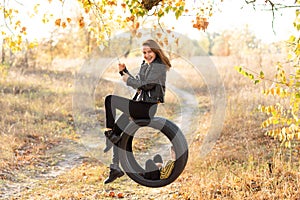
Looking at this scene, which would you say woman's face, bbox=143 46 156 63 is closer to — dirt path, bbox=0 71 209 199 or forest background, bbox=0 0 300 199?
forest background, bbox=0 0 300 199

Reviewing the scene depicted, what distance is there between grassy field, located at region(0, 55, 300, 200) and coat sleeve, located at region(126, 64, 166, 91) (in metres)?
2.42

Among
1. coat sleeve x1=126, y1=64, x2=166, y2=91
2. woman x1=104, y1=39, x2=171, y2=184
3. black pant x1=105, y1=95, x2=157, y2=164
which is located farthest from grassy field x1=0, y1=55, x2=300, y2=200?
coat sleeve x1=126, y1=64, x2=166, y2=91

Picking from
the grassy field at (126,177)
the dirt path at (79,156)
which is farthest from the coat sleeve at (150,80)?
the dirt path at (79,156)

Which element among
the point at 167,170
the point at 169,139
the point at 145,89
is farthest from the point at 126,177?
the point at 145,89

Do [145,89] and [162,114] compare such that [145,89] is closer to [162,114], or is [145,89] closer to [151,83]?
[151,83]

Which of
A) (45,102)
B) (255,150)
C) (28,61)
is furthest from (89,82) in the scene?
(255,150)

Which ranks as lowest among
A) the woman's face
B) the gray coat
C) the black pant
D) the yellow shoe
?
the yellow shoe

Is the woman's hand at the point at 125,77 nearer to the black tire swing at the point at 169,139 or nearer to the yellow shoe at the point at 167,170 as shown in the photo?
the black tire swing at the point at 169,139

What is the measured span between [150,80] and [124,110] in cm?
42

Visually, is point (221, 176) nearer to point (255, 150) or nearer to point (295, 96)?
point (255, 150)

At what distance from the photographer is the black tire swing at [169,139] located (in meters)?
4.14

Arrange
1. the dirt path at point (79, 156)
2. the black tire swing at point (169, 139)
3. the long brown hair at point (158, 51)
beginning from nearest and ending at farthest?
1. the black tire swing at point (169, 139)
2. the long brown hair at point (158, 51)
3. the dirt path at point (79, 156)

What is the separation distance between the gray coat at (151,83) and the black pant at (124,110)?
8cm

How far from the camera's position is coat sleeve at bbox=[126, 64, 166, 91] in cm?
416
